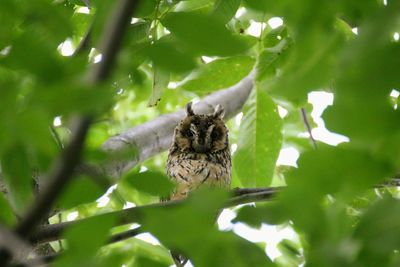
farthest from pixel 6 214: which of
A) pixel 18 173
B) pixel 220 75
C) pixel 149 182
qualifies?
pixel 220 75

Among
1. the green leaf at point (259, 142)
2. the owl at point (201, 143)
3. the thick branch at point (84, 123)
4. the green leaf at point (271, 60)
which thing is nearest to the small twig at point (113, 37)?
the thick branch at point (84, 123)

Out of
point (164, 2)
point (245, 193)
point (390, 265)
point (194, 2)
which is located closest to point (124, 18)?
point (390, 265)

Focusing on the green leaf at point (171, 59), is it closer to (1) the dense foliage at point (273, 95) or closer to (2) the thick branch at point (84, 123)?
(1) the dense foliage at point (273, 95)

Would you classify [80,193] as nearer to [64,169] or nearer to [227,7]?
[64,169]

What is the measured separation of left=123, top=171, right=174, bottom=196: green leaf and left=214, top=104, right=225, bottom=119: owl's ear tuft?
8.90 ft

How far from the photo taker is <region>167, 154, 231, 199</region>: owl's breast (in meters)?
3.08

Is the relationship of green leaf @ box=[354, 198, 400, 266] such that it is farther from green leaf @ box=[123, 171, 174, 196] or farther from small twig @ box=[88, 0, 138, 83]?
small twig @ box=[88, 0, 138, 83]

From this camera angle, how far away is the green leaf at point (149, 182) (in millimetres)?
862

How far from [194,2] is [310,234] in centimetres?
141

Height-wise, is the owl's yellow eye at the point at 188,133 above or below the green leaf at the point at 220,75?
below

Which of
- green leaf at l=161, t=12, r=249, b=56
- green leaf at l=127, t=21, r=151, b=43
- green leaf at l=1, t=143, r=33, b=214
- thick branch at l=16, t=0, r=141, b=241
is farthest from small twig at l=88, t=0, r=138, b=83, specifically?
green leaf at l=127, t=21, r=151, b=43

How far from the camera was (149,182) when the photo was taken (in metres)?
0.86

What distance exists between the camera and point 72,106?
2.00 ft

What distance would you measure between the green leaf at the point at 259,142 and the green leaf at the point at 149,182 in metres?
1.49
